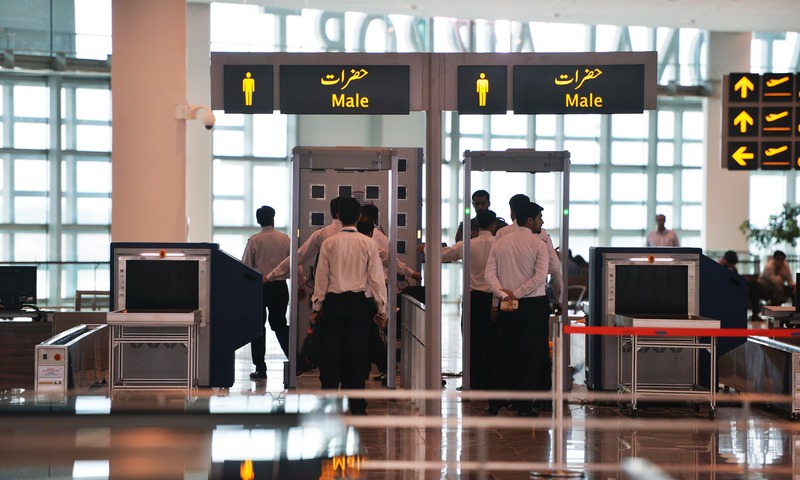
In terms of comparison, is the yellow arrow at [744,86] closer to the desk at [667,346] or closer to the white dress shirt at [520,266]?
the desk at [667,346]

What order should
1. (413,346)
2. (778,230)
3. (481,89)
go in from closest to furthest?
(481,89)
(413,346)
(778,230)

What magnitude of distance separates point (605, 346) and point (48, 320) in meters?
4.91

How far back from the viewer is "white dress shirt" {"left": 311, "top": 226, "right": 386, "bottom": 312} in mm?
7914

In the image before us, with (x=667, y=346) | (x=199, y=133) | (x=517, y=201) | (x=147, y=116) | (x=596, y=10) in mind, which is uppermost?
(x=596, y=10)

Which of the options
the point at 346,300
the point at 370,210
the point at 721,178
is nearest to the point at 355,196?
the point at 370,210

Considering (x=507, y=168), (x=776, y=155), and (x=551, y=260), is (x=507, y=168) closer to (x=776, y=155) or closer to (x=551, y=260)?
(x=551, y=260)

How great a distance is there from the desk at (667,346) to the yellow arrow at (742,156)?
2.31 metres

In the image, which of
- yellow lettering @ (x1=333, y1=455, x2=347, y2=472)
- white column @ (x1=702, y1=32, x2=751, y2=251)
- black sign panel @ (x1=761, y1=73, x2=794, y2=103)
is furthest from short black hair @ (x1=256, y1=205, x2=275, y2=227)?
white column @ (x1=702, y1=32, x2=751, y2=251)

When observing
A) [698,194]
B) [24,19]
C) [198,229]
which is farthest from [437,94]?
[698,194]

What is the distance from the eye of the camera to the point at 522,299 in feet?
27.3

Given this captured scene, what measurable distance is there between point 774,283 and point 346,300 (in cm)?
1167

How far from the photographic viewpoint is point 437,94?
788cm

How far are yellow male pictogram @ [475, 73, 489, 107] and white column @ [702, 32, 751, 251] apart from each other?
15.9m

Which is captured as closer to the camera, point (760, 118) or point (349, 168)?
point (349, 168)
